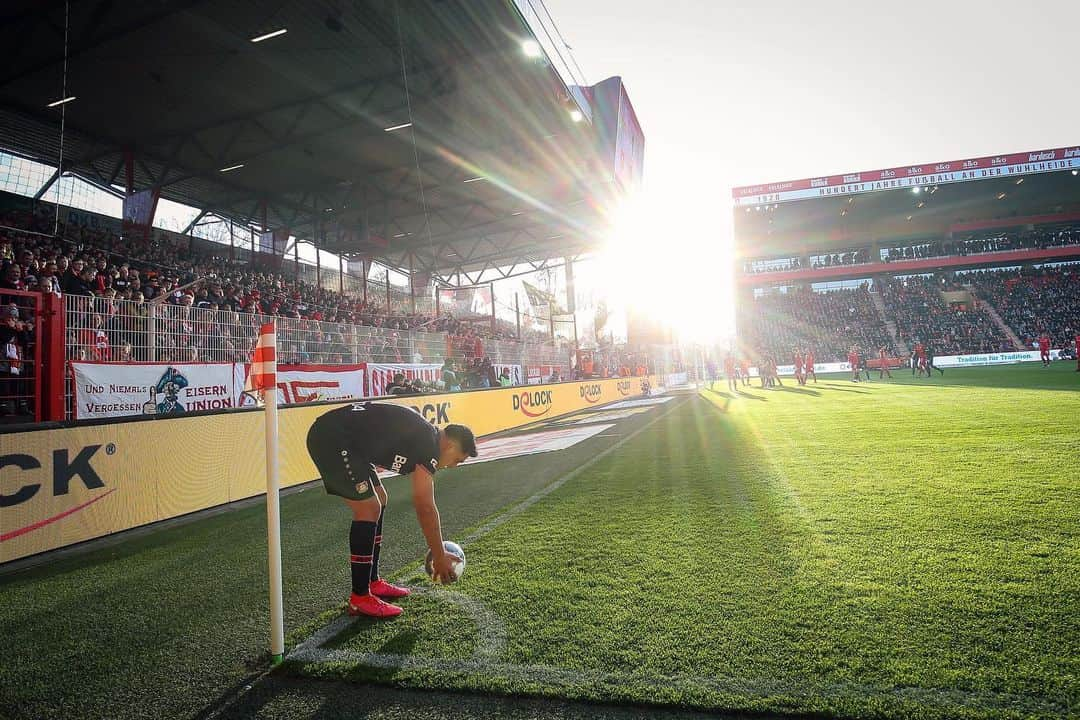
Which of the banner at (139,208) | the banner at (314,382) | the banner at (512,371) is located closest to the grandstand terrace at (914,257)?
the banner at (512,371)

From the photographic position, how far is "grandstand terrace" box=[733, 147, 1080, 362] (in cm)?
4653

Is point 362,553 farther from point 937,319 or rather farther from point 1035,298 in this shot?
point 1035,298

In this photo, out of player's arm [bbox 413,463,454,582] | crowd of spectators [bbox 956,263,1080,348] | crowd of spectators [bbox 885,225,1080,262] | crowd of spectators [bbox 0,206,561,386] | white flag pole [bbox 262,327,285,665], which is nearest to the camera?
white flag pole [bbox 262,327,285,665]

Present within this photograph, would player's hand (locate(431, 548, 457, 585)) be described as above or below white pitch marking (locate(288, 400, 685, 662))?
above

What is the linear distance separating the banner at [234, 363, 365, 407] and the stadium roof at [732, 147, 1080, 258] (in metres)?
50.1

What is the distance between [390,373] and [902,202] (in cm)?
5496

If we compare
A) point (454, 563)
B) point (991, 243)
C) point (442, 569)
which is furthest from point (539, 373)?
point (991, 243)

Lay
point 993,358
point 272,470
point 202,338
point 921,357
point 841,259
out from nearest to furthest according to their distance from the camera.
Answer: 1. point 272,470
2. point 202,338
3. point 921,357
4. point 993,358
5. point 841,259

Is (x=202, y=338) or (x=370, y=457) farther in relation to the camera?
(x=202, y=338)

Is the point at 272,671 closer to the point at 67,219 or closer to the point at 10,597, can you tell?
the point at 10,597

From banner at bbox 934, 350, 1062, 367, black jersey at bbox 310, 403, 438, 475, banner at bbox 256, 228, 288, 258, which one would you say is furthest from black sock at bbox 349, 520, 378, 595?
banner at bbox 934, 350, 1062, 367

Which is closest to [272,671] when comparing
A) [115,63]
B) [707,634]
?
[707,634]

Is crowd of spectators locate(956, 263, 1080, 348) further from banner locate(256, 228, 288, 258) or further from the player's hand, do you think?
the player's hand

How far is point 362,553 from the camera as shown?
10.8ft
